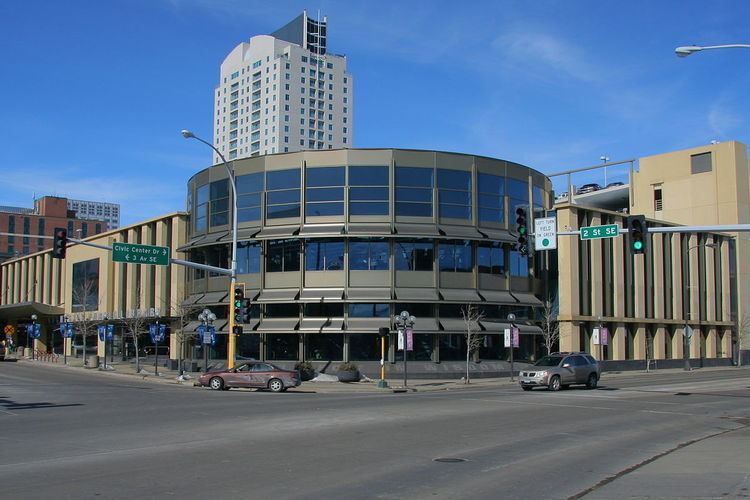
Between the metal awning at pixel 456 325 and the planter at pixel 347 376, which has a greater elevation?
the metal awning at pixel 456 325

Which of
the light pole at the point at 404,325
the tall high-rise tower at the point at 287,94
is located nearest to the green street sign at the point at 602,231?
the light pole at the point at 404,325

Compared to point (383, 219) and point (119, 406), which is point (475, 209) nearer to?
point (383, 219)

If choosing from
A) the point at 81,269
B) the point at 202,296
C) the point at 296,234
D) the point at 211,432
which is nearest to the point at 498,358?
the point at 296,234

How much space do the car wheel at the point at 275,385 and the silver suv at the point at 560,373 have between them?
35.8ft

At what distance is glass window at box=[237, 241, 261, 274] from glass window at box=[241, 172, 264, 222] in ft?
5.40

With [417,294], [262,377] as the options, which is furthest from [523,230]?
[417,294]

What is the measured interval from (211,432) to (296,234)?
28.0m

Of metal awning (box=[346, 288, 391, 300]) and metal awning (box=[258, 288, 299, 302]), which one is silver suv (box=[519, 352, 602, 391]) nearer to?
metal awning (box=[346, 288, 391, 300])

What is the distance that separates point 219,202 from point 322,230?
29.7 ft

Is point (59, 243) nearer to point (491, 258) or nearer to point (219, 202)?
point (219, 202)

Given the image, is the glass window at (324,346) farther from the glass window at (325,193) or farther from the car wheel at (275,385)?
the car wheel at (275,385)

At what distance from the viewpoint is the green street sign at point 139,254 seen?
30359mm

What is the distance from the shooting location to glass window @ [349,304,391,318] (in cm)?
4334

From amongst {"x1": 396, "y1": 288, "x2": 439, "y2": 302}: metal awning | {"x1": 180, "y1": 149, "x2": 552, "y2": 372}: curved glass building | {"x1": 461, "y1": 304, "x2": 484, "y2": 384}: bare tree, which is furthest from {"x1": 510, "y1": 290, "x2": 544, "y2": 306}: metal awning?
{"x1": 396, "y1": 288, "x2": 439, "y2": 302}: metal awning
